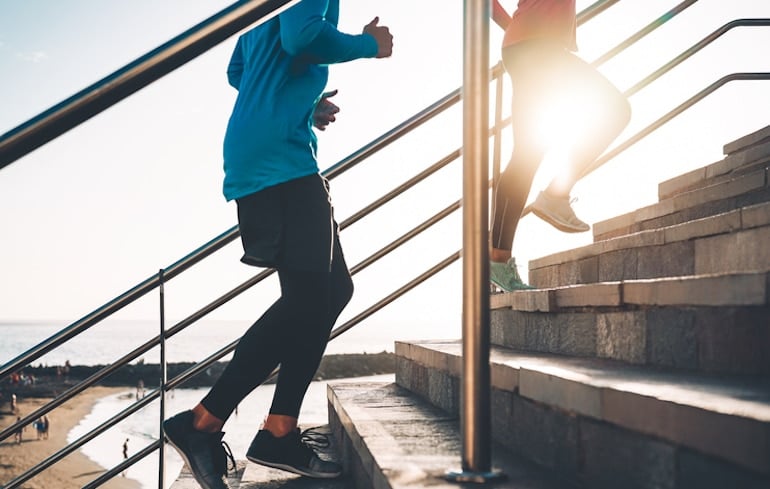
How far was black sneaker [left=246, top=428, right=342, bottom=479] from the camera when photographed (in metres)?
1.84

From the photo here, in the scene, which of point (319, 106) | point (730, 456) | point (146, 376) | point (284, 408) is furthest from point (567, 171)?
point (146, 376)

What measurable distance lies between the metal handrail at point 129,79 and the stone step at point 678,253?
141 cm

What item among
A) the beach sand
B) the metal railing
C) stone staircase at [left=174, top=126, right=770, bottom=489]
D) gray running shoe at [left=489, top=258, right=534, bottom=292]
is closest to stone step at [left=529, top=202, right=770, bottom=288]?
stone staircase at [left=174, top=126, right=770, bottom=489]

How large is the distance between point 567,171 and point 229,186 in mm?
1264

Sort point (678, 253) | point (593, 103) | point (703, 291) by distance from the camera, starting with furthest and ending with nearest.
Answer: point (593, 103) → point (678, 253) → point (703, 291)

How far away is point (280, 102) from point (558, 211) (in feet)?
3.90

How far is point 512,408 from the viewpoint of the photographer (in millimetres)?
1618

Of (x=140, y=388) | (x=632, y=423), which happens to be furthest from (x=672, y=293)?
(x=140, y=388)

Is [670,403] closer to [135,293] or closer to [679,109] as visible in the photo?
[135,293]

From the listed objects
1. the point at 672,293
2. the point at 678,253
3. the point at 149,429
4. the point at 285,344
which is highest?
the point at 678,253

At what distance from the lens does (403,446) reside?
5.36ft

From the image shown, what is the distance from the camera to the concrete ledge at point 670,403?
2.80 feet

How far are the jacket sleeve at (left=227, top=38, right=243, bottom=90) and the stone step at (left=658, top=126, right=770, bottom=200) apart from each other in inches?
78.0

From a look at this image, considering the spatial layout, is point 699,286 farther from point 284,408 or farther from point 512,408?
point 284,408
